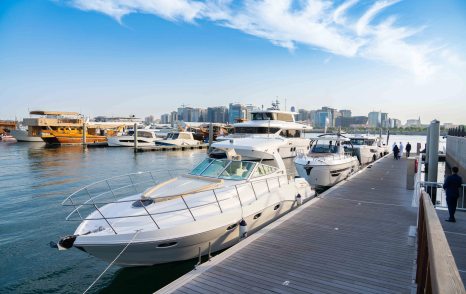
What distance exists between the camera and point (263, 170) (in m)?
10.9

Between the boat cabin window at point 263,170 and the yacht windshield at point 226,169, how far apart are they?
225 millimetres

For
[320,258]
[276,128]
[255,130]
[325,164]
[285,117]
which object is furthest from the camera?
[285,117]

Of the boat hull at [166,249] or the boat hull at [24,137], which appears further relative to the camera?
the boat hull at [24,137]

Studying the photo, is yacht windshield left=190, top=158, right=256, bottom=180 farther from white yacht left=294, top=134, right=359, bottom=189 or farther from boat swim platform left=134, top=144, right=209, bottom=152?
boat swim platform left=134, top=144, right=209, bottom=152

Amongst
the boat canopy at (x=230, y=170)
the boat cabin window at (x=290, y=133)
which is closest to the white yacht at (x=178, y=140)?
the boat cabin window at (x=290, y=133)

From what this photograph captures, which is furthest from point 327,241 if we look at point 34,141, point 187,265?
point 34,141

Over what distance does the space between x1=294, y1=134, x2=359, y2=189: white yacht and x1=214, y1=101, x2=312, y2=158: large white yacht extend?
31.5 ft

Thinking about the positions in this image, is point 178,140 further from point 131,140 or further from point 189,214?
point 189,214

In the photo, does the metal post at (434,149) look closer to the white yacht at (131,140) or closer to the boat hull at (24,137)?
Answer: the white yacht at (131,140)

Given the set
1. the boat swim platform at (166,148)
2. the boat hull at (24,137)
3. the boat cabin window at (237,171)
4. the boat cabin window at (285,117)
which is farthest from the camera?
the boat hull at (24,137)

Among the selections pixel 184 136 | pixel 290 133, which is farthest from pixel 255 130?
pixel 184 136

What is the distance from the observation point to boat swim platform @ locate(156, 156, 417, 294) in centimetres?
550

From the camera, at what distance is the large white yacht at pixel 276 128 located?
2942 centimetres

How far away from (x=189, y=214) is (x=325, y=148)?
41.5 ft
